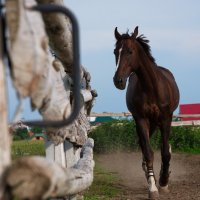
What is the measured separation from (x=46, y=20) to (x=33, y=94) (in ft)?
2.51

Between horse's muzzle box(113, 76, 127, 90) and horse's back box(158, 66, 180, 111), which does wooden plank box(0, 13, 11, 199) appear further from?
horse's back box(158, 66, 180, 111)

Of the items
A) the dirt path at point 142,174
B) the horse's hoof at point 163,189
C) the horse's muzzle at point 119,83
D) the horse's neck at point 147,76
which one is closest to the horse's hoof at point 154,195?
the dirt path at point 142,174

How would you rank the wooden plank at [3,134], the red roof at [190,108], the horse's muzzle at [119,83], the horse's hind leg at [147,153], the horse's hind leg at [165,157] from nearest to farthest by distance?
the wooden plank at [3,134]
the horse's muzzle at [119,83]
the horse's hind leg at [147,153]
the horse's hind leg at [165,157]
the red roof at [190,108]

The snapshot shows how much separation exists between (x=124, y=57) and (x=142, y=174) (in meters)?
3.85

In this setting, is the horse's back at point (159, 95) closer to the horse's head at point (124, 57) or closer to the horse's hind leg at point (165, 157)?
the horse's hind leg at point (165, 157)

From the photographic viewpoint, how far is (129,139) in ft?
51.2

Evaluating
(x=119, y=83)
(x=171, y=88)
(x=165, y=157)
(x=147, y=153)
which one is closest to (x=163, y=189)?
Result: (x=165, y=157)

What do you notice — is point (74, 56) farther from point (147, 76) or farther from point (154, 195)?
point (147, 76)

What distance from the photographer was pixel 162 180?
870 cm

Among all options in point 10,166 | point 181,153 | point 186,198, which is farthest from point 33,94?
point 181,153

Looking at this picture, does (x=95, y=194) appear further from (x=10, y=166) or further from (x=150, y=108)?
(x=10, y=166)

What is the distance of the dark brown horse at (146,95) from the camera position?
26.9ft

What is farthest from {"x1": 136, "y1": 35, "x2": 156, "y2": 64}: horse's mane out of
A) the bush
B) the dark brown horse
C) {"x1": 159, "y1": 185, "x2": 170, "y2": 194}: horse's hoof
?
the bush

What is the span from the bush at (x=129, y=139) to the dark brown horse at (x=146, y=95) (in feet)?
21.4
